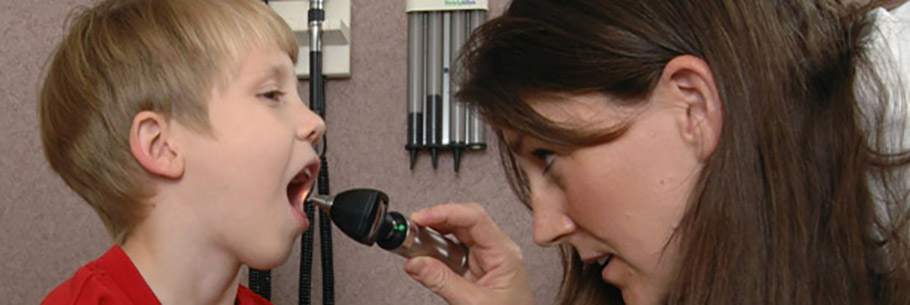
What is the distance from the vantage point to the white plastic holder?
1367 mm

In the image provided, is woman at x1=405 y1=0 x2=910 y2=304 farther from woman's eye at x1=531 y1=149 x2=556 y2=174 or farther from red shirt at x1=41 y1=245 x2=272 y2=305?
red shirt at x1=41 y1=245 x2=272 y2=305

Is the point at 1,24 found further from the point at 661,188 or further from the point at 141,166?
the point at 661,188

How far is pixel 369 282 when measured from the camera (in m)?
1.39

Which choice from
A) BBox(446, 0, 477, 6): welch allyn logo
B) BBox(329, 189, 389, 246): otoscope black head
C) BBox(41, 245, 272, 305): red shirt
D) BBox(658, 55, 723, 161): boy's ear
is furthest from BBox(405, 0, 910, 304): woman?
BBox(446, 0, 477, 6): welch allyn logo

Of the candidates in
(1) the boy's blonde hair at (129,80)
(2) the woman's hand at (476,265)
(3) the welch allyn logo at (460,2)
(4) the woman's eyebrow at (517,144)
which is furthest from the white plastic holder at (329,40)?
(4) the woman's eyebrow at (517,144)

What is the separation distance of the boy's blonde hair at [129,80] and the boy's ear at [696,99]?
1.60 ft

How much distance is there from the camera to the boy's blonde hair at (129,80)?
0.95m

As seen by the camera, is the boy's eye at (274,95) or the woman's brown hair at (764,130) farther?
the boy's eye at (274,95)

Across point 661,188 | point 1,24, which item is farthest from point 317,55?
point 661,188

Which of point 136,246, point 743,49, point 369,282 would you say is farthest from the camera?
point 369,282

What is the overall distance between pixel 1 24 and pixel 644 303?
119cm

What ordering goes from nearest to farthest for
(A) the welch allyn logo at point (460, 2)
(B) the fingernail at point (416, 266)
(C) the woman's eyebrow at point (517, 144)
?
(C) the woman's eyebrow at point (517, 144), (B) the fingernail at point (416, 266), (A) the welch allyn logo at point (460, 2)

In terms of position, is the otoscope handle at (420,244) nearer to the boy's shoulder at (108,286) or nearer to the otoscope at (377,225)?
the otoscope at (377,225)

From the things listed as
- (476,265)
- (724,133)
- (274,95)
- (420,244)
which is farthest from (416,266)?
(724,133)
